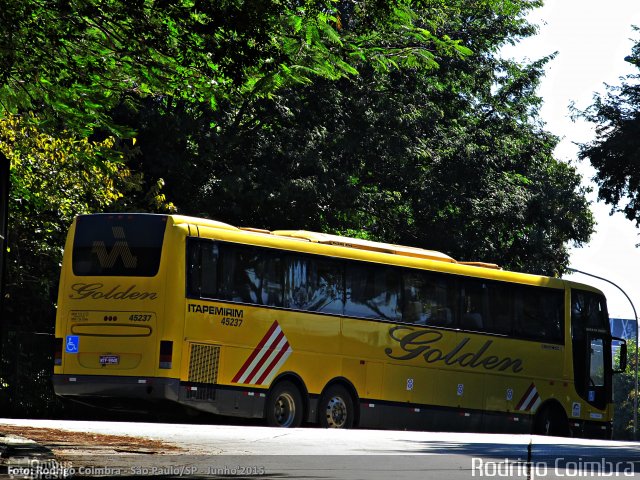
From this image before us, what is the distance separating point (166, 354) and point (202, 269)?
162cm

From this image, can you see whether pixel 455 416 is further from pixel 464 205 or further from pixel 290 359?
pixel 464 205

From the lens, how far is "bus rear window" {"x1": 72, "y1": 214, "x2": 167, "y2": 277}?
73.4ft

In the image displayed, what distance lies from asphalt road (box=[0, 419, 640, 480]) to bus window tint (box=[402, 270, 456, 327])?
6625 mm

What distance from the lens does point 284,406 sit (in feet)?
78.0

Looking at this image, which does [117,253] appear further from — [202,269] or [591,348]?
[591,348]

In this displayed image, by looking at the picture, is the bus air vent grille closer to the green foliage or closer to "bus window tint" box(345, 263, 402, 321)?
"bus window tint" box(345, 263, 402, 321)

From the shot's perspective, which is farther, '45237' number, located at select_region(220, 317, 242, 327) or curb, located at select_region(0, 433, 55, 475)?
'45237' number, located at select_region(220, 317, 242, 327)

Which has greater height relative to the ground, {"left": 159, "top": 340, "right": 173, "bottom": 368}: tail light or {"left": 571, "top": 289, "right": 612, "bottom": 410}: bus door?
{"left": 571, "top": 289, "right": 612, "bottom": 410}: bus door

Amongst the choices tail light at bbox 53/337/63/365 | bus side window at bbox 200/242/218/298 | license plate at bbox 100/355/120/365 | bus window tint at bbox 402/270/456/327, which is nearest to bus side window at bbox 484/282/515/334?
bus window tint at bbox 402/270/456/327

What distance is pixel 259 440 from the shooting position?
16859 mm

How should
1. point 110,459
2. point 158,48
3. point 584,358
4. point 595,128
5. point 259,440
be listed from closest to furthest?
point 110,459, point 158,48, point 259,440, point 584,358, point 595,128

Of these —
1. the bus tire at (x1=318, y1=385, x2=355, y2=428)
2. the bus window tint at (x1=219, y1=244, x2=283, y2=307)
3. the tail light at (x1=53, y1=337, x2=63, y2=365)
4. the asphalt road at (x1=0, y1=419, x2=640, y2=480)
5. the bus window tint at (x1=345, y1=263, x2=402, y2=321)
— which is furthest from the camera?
the bus window tint at (x1=345, y1=263, x2=402, y2=321)

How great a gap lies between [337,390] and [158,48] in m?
12.0

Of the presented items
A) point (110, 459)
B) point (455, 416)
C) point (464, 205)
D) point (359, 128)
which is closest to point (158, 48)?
point (110, 459)
